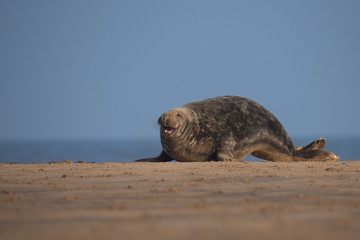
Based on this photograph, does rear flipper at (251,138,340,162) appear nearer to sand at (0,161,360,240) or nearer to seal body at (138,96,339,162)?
seal body at (138,96,339,162)

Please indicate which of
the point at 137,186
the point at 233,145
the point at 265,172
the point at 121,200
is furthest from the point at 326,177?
the point at 233,145

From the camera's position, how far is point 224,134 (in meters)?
9.74

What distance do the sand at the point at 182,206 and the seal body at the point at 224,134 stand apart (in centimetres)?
361

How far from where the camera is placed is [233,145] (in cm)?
970

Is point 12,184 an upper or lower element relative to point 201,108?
lower

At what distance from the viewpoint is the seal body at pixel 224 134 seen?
9.50m

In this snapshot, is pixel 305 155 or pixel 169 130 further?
pixel 305 155

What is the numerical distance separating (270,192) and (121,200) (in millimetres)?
1244

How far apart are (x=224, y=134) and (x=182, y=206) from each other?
633cm

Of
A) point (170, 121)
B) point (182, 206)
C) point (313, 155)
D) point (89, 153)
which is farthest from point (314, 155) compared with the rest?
point (89, 153)

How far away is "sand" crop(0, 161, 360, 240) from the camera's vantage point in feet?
8.61

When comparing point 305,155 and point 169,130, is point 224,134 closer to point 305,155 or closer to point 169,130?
point 169,130

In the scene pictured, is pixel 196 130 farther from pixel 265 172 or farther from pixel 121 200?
pixel 121 200

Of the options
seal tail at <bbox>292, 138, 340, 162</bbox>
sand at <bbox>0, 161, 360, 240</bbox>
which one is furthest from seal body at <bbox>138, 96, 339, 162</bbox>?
sand at <bbox>0, 161, 360, 240</bbox>
